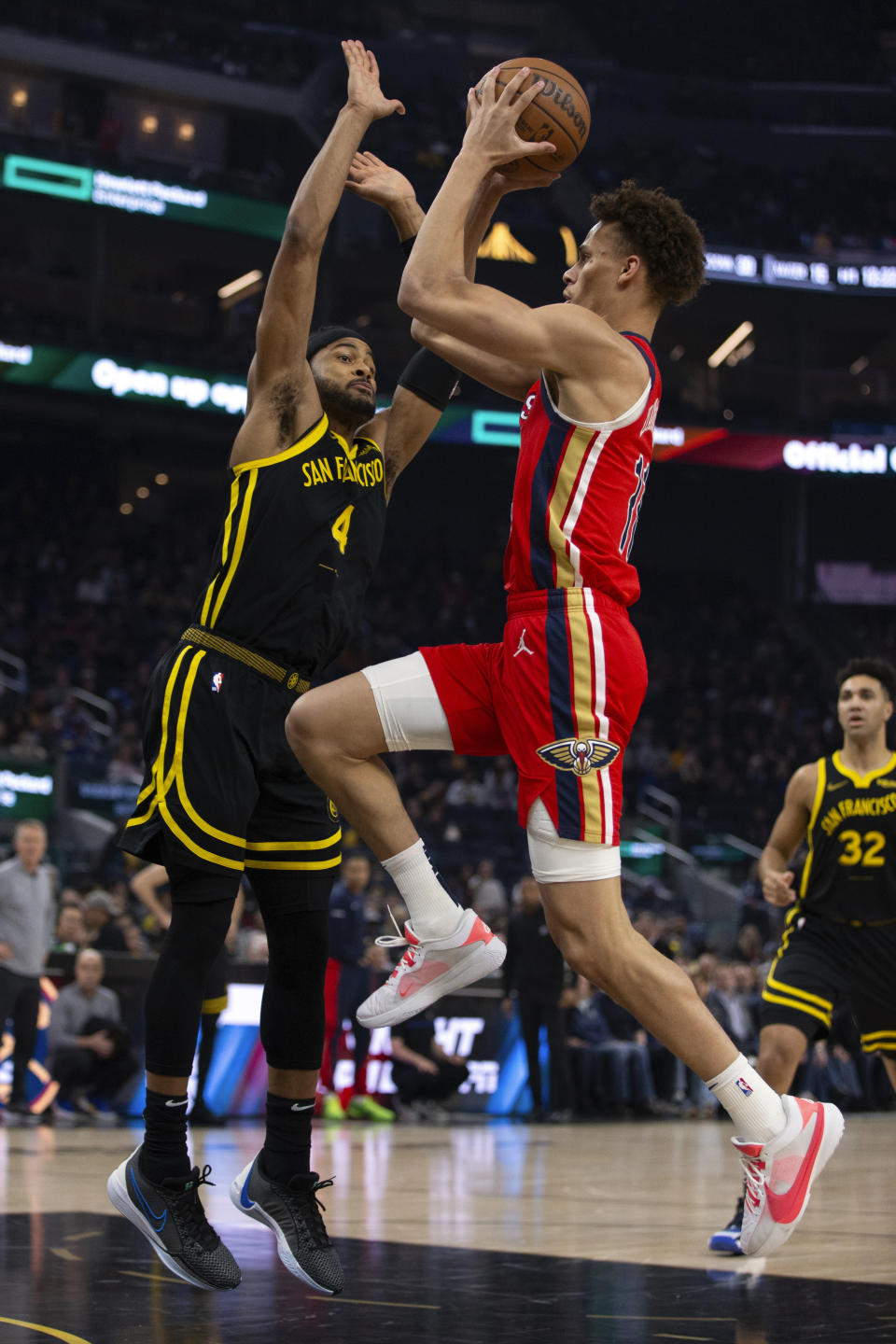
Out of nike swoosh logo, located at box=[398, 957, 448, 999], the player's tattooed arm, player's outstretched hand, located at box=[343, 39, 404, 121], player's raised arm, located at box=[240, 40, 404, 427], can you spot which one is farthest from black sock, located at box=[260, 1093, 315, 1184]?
player's outstretched hand, located at box=[343, 39, 404, 121]

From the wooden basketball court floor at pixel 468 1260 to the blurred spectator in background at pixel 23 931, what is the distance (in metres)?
1.13

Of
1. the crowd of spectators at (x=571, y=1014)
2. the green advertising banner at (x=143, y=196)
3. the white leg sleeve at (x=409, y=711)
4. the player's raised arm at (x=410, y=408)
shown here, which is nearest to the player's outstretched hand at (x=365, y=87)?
the player's raised arm at (x=410, y=408)

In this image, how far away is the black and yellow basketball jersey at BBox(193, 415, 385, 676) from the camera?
14.8ft

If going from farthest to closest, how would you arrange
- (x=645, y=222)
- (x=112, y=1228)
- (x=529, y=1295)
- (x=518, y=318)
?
(x=112, y=1228) → (x=529, y=1295) → (x=645, y=222) → (x=518, y=318)

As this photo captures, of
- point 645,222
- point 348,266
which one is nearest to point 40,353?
point 348,266

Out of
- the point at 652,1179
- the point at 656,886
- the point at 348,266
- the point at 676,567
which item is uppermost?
the point at 348,266

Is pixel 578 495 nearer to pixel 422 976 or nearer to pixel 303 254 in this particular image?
pixel 303 254

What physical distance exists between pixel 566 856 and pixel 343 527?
1283 mm

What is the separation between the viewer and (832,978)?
645cm

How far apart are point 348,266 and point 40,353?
310 inches

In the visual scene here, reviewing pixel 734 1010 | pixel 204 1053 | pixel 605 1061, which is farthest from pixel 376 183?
pixel 734 1010

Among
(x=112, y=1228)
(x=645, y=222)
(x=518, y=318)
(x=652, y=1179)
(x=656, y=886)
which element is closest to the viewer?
(x=518, y=318)

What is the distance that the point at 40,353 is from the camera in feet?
84.6

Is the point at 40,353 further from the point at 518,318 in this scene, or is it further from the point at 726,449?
the point at 518,318
